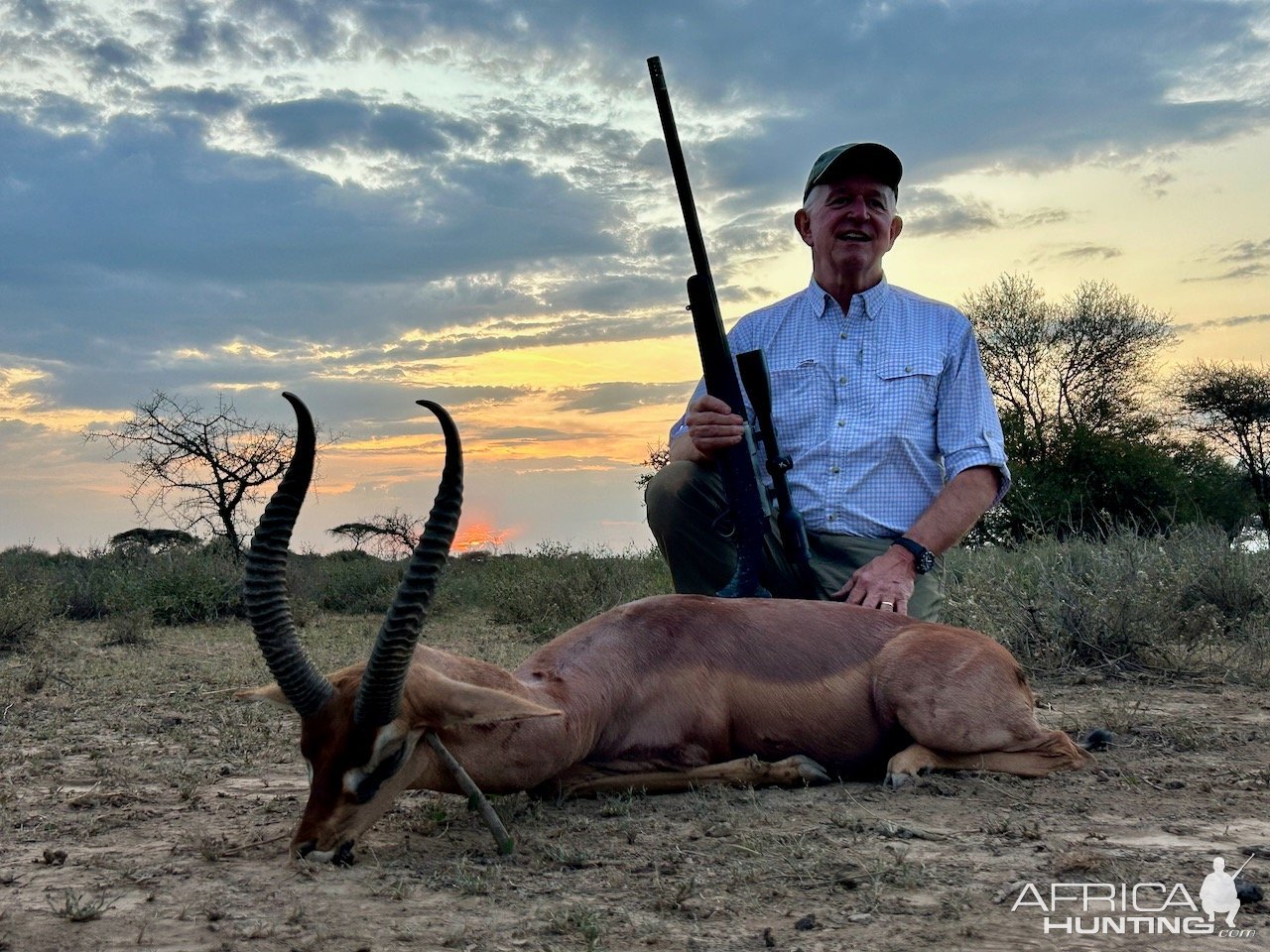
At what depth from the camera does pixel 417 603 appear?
145 inches

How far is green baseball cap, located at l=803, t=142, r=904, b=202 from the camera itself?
6.43 m

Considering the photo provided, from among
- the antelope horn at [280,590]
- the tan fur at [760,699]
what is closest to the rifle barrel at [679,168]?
the tan fur at [760,699]

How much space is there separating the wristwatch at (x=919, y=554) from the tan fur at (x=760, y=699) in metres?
0.71

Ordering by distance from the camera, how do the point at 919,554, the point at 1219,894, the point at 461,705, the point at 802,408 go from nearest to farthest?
1. the point at 1219,894
2. the point at 461,705
3. the point at 919,554
4. the point at 802,408

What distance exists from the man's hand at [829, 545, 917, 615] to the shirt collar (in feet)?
4.78

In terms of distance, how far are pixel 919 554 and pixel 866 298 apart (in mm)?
1548

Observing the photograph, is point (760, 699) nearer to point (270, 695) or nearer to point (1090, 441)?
point (270, 695)

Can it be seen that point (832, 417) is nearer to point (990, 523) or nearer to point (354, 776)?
point (354, 776)

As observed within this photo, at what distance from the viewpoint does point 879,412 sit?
20.7 feet

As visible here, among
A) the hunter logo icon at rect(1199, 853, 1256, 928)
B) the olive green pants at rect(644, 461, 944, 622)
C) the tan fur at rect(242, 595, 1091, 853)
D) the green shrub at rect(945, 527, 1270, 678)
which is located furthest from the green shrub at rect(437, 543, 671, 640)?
the hunter logo icon at rect(1199, 853, 1256, 928)

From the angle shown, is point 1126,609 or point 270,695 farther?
point 1126,609

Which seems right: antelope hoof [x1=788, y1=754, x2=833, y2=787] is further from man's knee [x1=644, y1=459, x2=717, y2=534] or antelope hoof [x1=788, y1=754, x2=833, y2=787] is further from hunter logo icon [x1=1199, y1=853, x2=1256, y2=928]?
man's knee [x1=644, y1=459, x2=717, y2=534]

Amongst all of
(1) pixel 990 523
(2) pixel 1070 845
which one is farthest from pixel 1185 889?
(1) pixel 990 523

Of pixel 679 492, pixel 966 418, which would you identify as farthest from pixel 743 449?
pixel 966 418
